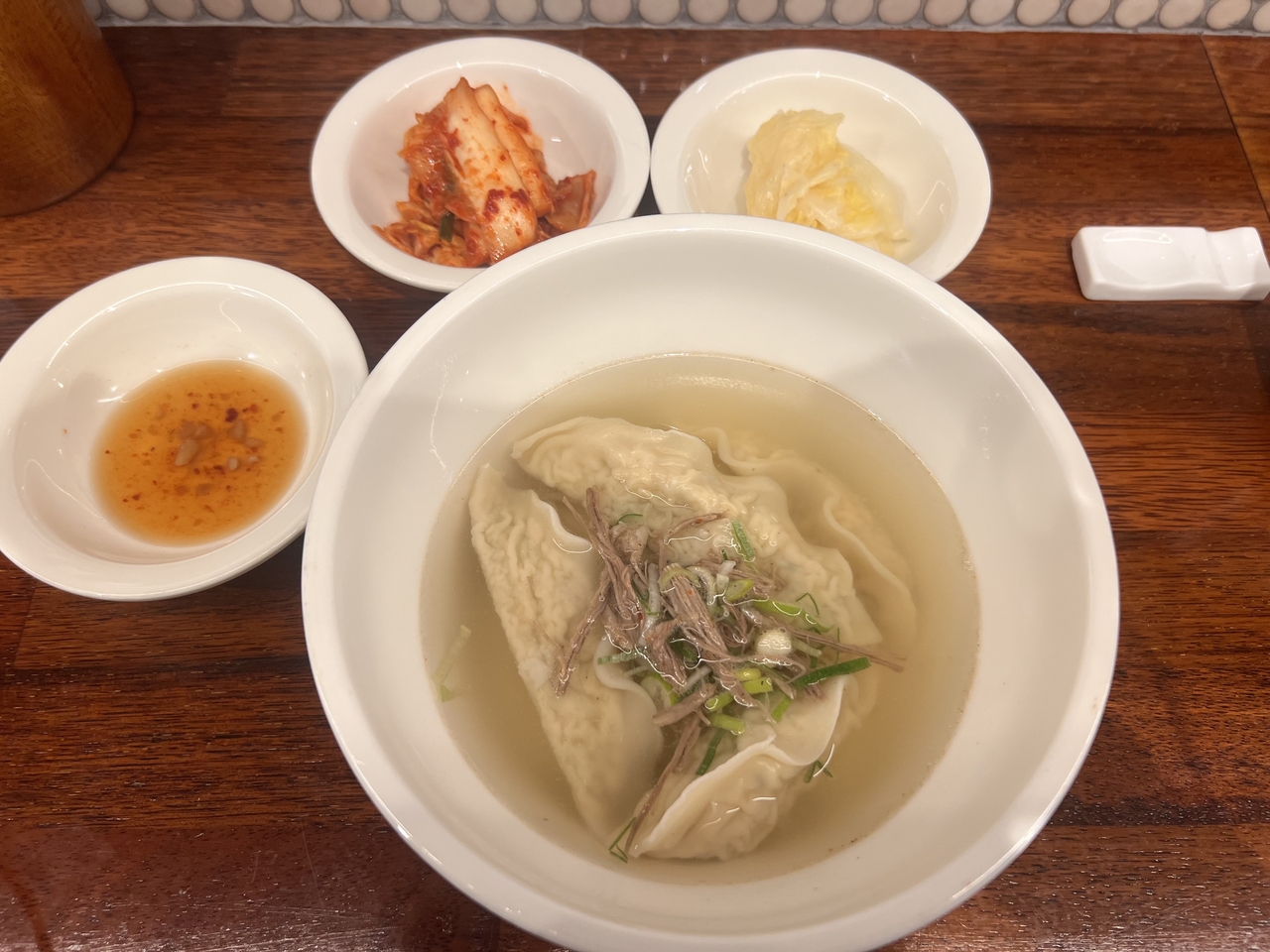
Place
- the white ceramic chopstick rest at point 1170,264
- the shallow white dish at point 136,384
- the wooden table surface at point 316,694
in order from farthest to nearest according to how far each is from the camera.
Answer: the white ceramic chopstick rest at point 1170,264 < the shallow white dish at point 136,384 < the wooden table surface at point 316,694

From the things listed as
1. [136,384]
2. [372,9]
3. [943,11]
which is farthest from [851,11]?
[136,384]

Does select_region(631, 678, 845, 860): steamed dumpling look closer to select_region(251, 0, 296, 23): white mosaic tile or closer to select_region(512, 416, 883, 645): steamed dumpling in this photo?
select_region(512, 416, 883, 645): steamed dumpling

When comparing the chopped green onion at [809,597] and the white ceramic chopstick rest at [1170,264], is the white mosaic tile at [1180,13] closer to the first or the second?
the white ceramic chopstick rest at [1170,264]

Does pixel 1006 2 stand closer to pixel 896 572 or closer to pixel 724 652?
pixel 896 572

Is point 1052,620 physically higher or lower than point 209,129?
lower

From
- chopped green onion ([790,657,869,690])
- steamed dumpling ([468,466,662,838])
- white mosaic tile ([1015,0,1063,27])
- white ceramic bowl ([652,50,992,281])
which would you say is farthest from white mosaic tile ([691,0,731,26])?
chopped green onion ([790,657,869,690])

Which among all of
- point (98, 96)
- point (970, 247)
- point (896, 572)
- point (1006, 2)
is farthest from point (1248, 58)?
point (98, 96)

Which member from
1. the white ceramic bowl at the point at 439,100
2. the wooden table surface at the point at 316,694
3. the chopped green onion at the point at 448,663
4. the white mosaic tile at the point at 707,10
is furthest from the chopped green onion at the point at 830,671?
the white mosaic tile at the point at 707,10
